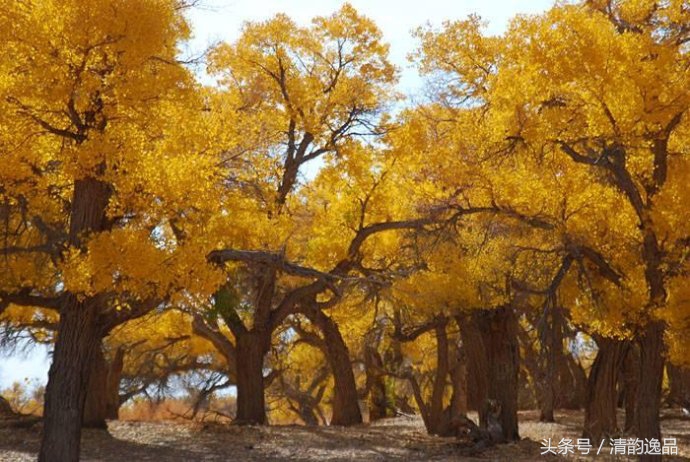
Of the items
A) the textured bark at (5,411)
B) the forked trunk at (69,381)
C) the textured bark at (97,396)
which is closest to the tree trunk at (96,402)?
the textured bark at (97,396)

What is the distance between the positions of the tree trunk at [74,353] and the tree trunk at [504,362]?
6.78m

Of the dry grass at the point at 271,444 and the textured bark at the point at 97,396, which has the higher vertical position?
the textured bark at the point at 97,396

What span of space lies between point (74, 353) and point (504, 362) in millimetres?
7211

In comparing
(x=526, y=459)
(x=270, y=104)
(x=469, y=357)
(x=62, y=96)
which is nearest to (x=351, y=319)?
(x=469, y=357)

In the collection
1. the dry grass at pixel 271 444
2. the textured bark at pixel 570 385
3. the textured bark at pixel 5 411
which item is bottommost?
the dry grass at pixel 271 444

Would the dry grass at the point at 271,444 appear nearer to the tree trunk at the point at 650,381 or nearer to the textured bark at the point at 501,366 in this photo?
the textured bark at the point at 501,366

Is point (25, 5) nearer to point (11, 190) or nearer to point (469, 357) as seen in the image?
point (11, 190)

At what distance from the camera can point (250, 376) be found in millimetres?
15367

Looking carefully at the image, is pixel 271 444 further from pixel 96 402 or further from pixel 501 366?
pixel 501 366

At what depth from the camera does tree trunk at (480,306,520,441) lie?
1348cm

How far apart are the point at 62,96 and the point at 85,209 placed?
1498 mm

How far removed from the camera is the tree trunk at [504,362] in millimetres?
13477

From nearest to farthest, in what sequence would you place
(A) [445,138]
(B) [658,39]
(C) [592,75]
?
(C) [592,75]
(B) [658,39]
(A) [445,138]

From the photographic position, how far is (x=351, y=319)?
1698cm
